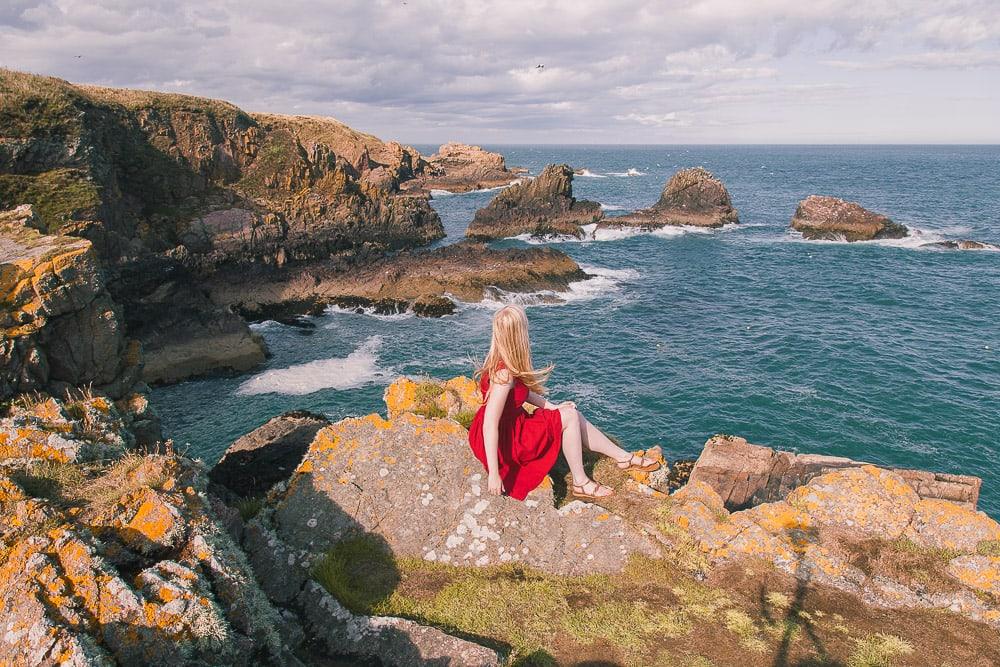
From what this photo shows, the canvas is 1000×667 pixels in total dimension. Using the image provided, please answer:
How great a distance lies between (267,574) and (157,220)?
4257cm

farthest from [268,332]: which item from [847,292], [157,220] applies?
[847,292]

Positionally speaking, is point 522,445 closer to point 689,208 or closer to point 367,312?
point 367,312

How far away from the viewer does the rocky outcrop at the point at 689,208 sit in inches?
2712

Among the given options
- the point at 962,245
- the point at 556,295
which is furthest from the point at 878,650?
the point at 962,245

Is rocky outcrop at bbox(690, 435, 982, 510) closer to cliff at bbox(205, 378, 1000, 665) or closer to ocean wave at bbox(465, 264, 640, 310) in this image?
cliff at bbox(205, 378, 1000, 665)

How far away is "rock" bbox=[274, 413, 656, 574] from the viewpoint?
7.42 m

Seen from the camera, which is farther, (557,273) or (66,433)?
(557,273)

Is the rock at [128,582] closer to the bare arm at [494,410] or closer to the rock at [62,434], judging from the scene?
the rock at [62,434]

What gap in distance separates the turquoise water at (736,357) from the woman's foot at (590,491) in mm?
13969

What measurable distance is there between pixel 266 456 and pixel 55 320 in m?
5.88

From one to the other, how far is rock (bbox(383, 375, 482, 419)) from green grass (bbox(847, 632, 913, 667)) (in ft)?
19.2

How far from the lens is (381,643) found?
6.02 metres

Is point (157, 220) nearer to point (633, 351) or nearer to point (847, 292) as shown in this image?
point (633, 351)

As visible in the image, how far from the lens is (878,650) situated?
6.05m
